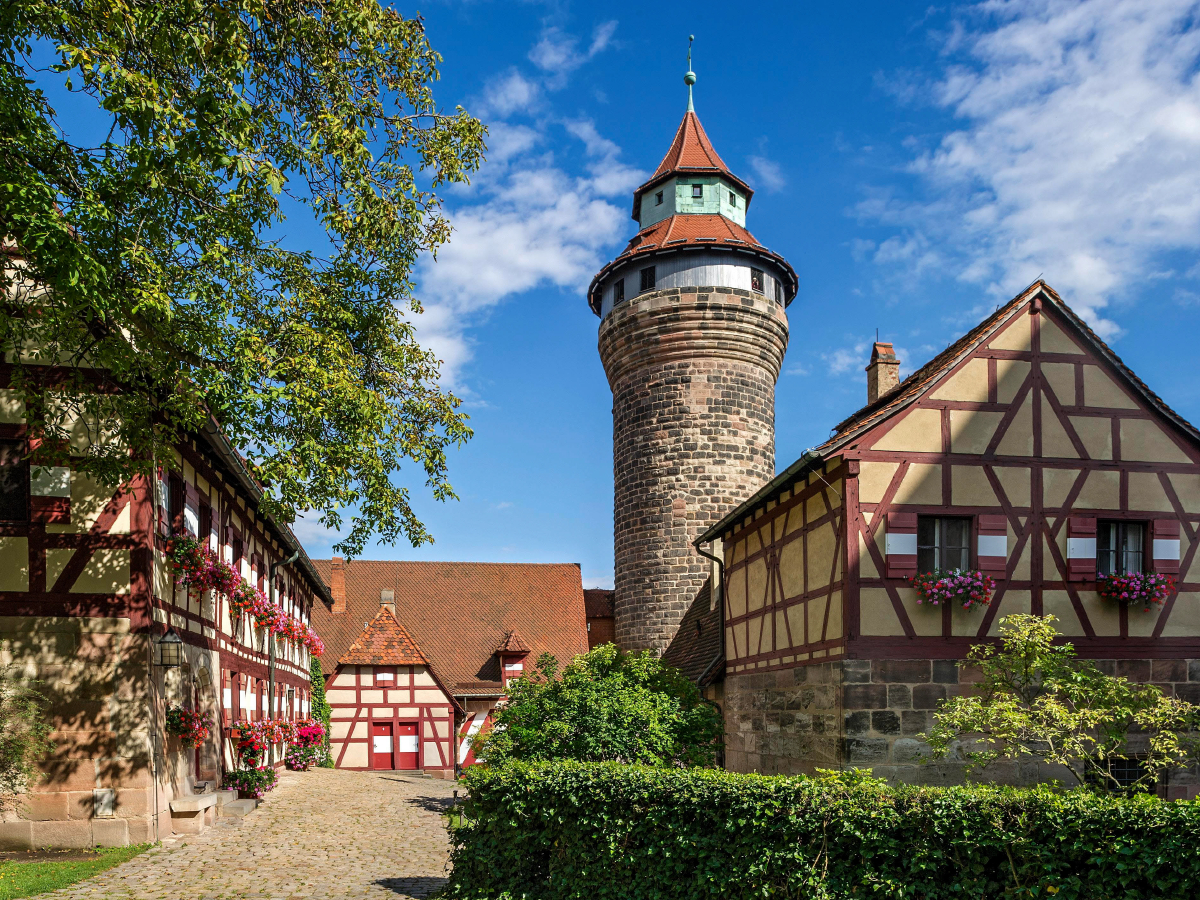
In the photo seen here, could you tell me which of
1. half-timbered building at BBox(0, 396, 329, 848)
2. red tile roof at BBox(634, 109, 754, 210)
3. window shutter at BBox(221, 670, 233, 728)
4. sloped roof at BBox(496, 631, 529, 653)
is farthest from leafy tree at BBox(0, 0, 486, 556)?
sloped roof at BBox(496, 631, 529, 653)

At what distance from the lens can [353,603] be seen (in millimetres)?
33500

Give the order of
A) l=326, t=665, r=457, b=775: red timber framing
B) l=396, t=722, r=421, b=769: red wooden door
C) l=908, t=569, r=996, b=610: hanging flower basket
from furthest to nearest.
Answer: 1. l=396, t=722, r=421, b=769: red wooden door
2. l=326, t=665, r=457, b=775: red timber framing
3. l=908, t=569, r=996, b=610: hanging flower basket

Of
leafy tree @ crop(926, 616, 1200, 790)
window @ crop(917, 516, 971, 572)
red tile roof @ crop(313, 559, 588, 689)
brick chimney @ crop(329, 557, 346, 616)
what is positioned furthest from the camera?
brick chimney @ crop(329, 557, 346, 616)

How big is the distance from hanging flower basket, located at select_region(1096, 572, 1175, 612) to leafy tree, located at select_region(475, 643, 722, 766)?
500 cm

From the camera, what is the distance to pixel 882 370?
18.4 metres

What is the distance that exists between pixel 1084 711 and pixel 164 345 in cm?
939

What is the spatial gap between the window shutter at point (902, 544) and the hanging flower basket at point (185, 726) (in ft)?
26.7

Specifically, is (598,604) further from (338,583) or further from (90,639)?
(90,639)

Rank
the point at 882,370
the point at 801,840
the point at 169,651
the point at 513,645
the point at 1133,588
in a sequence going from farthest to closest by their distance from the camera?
the point at 513,645
the point at 882,370
the point at 1133,588
the point at 169,651
the point at 801,840

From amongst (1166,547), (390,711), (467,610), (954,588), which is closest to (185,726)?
(954,588)

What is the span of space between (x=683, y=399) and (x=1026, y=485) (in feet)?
36.0

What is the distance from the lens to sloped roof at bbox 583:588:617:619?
109 ft

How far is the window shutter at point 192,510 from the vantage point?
12.7 metres

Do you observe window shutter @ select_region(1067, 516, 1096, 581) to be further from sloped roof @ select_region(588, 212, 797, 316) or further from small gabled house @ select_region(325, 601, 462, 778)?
small gabled house @ select_region(325, 601, 462, 778)
